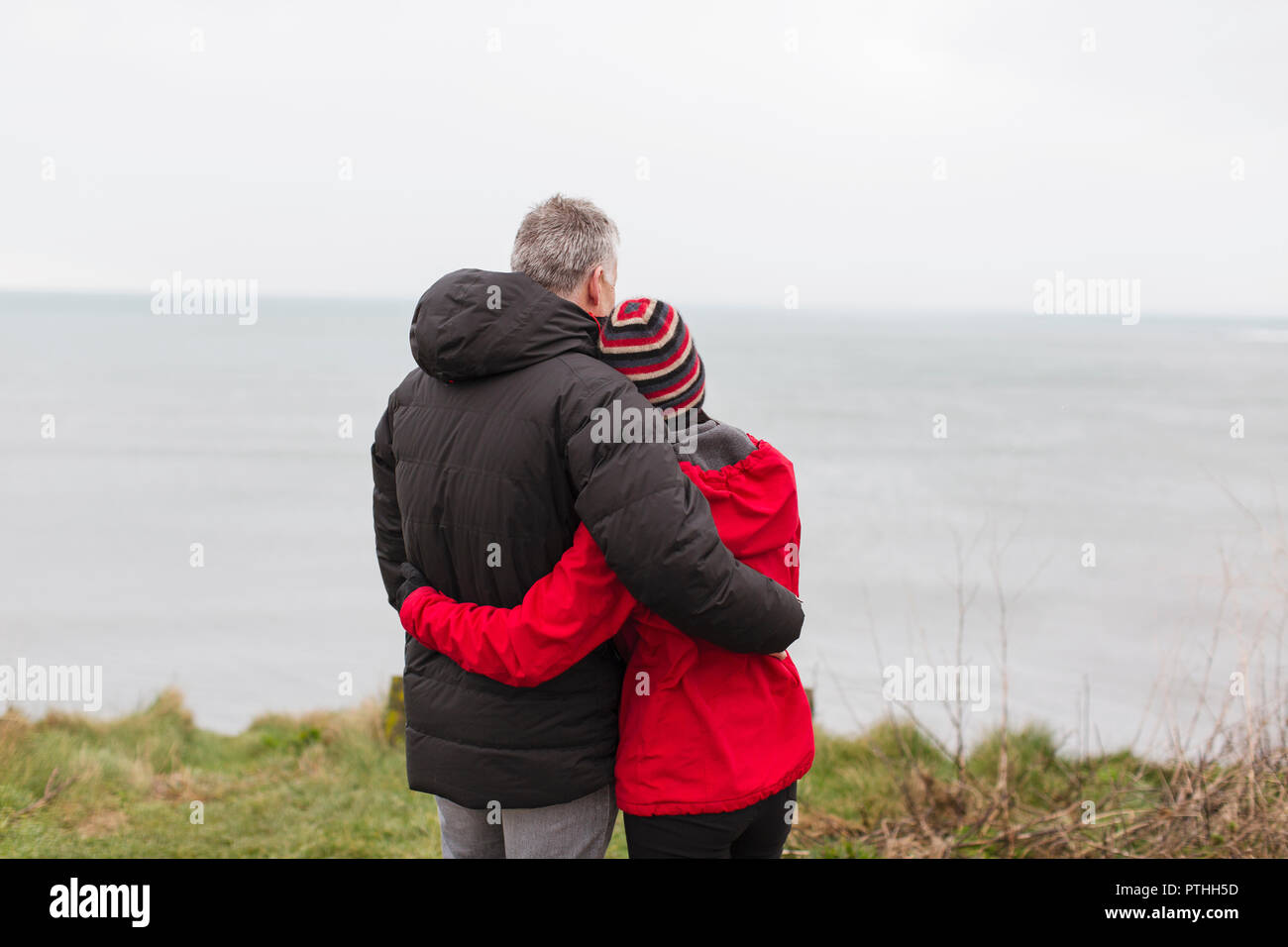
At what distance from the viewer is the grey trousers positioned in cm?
190

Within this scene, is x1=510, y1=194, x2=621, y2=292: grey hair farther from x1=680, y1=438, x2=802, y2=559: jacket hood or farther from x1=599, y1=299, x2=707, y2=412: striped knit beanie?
x1=680, y1=438, x2=802, y2=559: jacket hood

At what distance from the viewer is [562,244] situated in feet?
6.06

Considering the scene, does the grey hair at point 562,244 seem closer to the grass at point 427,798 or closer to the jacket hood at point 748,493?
the jacket hood at point 748,493

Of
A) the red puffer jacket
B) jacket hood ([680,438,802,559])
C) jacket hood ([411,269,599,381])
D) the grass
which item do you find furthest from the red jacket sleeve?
the grass

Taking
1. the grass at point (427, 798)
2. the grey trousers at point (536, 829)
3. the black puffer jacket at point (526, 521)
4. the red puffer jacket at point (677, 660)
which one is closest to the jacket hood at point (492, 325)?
the black puffer jacket at point (526, 521)

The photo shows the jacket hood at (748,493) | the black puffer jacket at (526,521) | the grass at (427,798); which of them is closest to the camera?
the black puffer jacket at (526,521)

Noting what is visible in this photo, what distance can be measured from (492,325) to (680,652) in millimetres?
650

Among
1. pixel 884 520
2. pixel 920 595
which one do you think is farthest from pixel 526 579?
pixel 884 520

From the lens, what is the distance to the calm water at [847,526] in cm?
877

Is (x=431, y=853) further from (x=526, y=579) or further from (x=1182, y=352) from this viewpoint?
(x=1182, y=352)

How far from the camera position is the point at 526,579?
5.90 feet

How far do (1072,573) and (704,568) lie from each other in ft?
42.1
